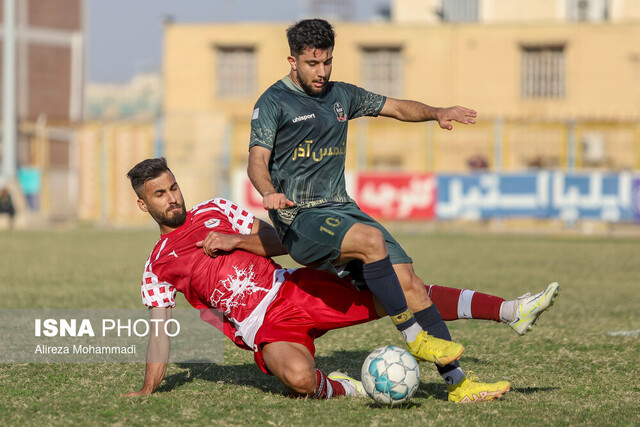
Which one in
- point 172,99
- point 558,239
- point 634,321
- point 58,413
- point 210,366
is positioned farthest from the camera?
point 172,99

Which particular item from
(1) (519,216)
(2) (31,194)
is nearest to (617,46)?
(1) (519,216)

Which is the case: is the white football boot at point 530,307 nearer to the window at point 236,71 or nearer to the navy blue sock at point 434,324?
the navy blue sock at point 434,324

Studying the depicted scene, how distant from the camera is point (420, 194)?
2497 cm

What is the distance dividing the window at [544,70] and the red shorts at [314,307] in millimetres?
34836

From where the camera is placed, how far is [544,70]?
38844 millimetres

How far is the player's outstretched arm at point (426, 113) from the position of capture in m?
5.79

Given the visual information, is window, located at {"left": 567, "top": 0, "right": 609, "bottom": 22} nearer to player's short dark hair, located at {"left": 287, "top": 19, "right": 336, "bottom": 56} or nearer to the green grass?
the green grass

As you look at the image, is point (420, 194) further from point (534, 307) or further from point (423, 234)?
point (534, 307)

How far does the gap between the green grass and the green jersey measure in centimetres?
118

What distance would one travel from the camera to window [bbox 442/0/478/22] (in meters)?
42.9

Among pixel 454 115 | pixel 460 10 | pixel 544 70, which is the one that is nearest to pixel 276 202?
pixel 454 115

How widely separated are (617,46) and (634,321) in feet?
103

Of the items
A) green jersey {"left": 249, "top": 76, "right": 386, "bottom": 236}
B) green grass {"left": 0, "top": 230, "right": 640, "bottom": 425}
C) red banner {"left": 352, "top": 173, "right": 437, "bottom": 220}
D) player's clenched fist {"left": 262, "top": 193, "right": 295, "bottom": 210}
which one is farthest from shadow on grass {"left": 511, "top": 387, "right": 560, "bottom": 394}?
red banner {"left": 352, "top": 173, "right": 437, "bottom": 220}

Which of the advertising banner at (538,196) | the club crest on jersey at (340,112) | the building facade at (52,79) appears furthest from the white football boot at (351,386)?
the building facade at (52,79)
